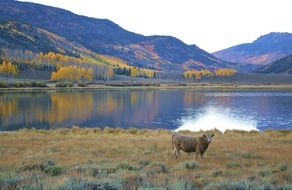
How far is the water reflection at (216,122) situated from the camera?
48219 millimetres

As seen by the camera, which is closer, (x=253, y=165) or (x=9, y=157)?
(x=253, y=165)

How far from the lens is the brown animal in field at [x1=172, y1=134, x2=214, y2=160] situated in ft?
53.0

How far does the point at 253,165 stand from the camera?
14906mm

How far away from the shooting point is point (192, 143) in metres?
16.4

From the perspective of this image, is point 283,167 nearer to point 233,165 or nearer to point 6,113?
point 233,165

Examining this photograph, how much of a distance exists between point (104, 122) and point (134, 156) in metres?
36.6

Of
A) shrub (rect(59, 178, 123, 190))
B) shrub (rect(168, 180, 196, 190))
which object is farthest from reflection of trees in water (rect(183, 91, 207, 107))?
shrub (rect(59, 178, 123, 190))

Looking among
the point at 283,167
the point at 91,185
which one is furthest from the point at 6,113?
the point at 91,185

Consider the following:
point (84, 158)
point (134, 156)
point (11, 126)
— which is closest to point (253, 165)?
point (134, 156)

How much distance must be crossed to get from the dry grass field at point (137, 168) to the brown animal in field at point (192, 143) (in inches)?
19.6

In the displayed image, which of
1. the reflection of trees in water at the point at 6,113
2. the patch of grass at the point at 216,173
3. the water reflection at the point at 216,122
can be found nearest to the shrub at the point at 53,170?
the patch of grass at the point at 216,173

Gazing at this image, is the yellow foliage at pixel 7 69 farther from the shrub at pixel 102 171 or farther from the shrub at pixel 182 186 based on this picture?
the shrub at pixel 182 186

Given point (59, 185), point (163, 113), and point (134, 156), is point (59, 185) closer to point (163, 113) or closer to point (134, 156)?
point (134, 156)

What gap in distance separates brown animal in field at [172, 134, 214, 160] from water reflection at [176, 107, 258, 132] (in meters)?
29.5
